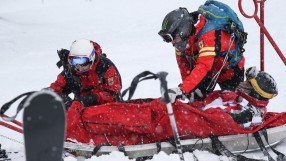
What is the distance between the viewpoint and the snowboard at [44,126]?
2.82 m

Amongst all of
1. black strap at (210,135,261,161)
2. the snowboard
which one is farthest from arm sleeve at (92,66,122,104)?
the snowboard

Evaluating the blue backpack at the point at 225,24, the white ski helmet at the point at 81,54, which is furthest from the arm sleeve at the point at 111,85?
the blue backpack at the point at 225,24

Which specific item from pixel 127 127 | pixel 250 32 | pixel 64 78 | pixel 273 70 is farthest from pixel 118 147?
pixel 250 32

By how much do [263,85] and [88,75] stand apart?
2455mm

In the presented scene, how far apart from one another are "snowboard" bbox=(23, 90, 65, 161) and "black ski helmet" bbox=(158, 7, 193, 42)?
7.21 feet

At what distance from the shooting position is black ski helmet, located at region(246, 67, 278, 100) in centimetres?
478

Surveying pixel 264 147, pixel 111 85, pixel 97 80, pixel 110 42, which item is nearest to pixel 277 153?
pixel 264 147

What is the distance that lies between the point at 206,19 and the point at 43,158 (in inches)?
116

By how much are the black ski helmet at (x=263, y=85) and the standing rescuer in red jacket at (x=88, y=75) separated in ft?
6.12

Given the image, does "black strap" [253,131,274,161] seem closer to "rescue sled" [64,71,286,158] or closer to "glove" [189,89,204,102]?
"rescue sled" [64,71,286,158]

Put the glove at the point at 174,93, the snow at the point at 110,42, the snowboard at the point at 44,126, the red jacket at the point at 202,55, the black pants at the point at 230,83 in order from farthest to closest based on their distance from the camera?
the snow at the point at 110,42
the black pants at the point at 230,83
the red jacket at the point at 202,55
the glove at the point at 174,93
the snowboard at the point at 44,126

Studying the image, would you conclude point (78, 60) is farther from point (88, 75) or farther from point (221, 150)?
point (221, 150)

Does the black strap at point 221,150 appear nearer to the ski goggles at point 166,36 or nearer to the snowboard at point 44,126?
the ski goggles at point 166,36

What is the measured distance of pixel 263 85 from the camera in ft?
15.7
